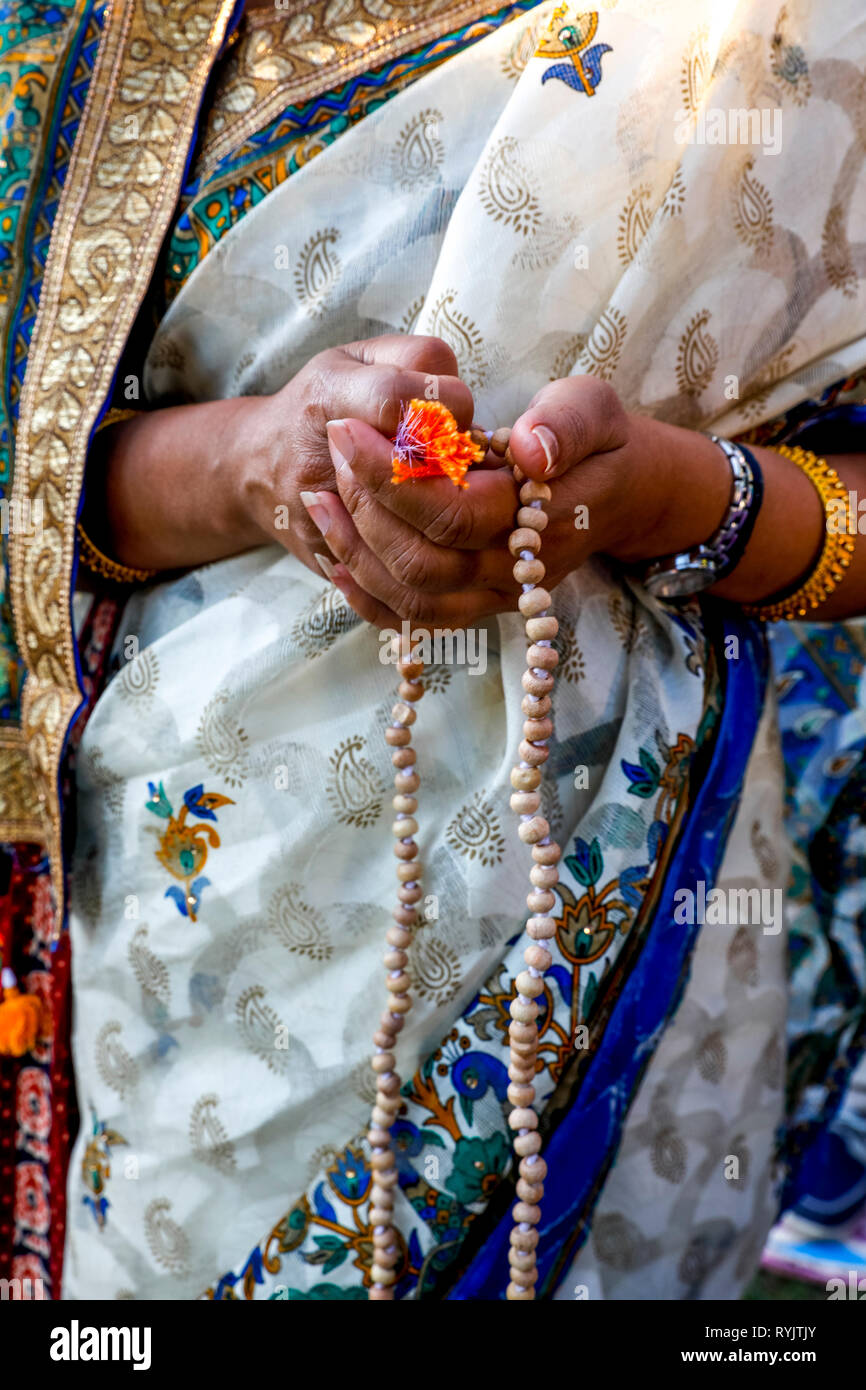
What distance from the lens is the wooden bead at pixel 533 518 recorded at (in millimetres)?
596

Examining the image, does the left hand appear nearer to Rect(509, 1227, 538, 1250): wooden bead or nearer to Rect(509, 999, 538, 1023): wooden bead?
Rect(509, 999, 538, 1023): wooden bead

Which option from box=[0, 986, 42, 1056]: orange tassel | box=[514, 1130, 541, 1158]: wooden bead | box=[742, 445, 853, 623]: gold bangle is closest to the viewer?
box=[514, 1130, 541, 1158]: wooden bead

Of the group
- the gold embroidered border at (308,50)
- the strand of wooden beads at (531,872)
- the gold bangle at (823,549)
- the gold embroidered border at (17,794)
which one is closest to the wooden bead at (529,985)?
the strand of wooden beads at (531,872)

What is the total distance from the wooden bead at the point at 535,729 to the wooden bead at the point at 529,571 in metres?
0.08

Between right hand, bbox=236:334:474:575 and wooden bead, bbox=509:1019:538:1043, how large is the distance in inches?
11.9

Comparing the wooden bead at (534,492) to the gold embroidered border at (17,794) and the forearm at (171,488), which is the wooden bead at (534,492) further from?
the gold embroidered border at (17,794)

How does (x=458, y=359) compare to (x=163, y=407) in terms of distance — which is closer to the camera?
(x=458, y=359)

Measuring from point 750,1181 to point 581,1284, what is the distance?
18 centimetres

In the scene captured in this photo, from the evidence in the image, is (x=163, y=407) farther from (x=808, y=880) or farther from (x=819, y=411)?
(x=808, y=880)

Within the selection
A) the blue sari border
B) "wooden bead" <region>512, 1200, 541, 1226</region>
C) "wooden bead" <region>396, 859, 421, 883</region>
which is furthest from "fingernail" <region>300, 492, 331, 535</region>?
"wooden bead" <region>512, 1200, 541, 1226</region>

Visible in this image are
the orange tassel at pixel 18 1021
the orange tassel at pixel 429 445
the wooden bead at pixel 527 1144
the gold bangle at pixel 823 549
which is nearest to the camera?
the orange tassel at pixel 429 445

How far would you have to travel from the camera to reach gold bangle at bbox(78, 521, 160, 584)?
2.69 feet
